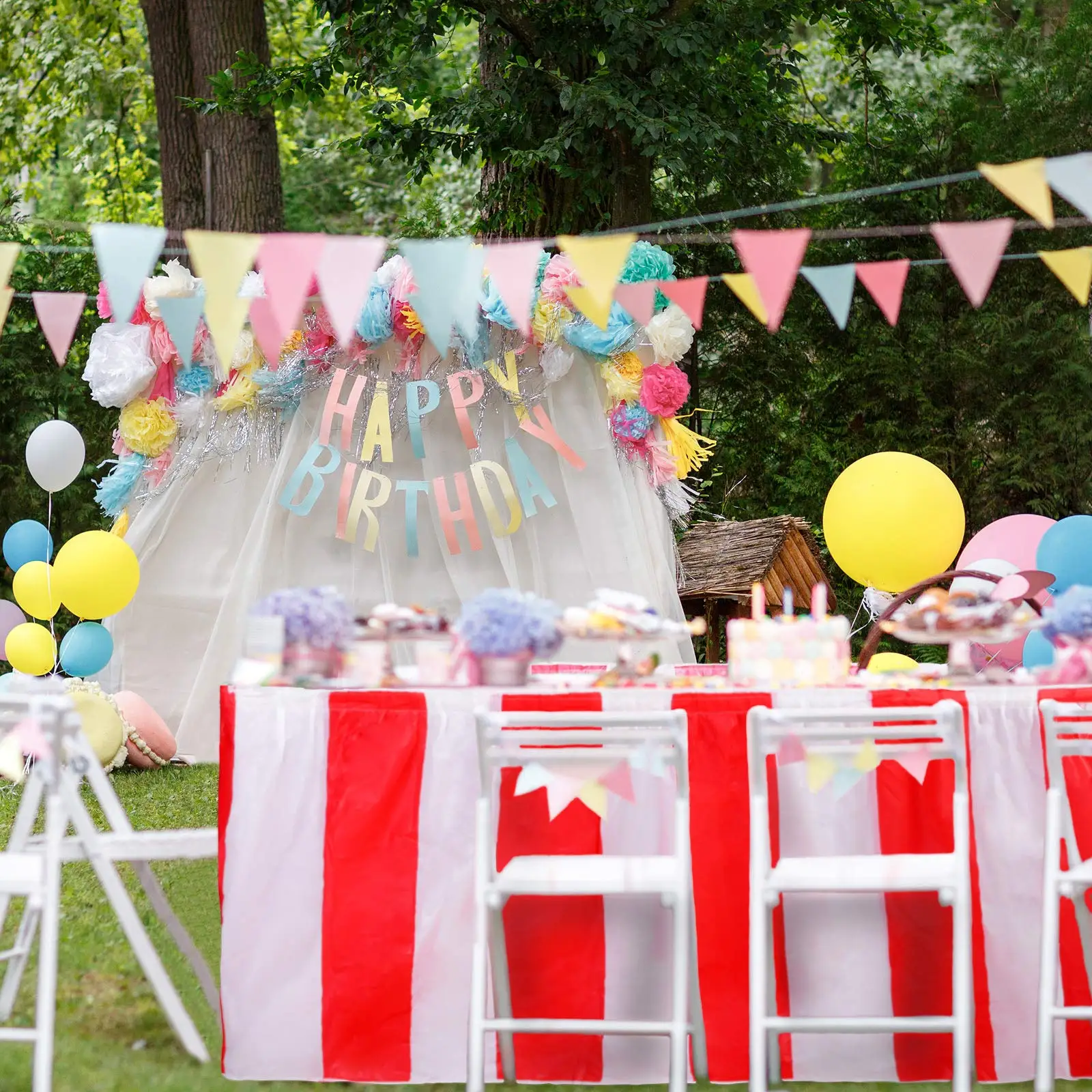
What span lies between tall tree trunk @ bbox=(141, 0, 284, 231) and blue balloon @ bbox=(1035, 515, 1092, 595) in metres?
4.09

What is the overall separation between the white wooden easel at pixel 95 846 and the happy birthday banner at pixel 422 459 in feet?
10.9

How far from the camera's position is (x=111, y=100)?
11172 millimetres

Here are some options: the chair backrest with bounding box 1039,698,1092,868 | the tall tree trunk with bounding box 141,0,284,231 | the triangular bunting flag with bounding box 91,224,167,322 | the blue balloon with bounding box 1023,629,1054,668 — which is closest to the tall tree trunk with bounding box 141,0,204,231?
the tall tree trunk with bounding box 141,0,284,231

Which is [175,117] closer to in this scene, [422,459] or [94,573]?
[422,459]

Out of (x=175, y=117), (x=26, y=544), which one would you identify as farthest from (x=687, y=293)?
(x=175, y=117)

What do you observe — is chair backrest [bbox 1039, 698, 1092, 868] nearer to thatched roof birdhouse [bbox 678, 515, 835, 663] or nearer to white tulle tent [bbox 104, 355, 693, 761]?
white tulle tent [bbox 104, 355, 693, 761]

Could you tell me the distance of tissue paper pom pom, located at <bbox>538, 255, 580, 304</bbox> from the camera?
584 cm

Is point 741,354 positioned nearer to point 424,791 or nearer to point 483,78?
point 483,78

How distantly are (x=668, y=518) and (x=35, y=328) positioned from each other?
4808mm

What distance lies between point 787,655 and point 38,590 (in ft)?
13.4

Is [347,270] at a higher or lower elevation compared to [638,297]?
lower

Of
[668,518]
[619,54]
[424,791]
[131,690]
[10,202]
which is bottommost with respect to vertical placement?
[424,791]

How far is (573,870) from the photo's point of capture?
2.52 meters

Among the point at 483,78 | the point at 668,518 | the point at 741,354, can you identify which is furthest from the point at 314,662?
the point at 741,354
